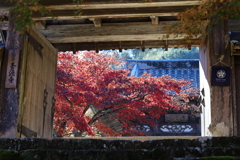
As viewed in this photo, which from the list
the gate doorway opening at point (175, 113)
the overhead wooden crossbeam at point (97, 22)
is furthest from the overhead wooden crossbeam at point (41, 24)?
the gate doorway opening at point (175, 113)

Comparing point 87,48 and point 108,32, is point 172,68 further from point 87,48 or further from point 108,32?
point 108,32

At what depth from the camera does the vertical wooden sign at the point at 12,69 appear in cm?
839

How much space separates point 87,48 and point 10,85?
3961 millimetres

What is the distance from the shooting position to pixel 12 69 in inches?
333

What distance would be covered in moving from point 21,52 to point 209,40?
15.4 ft

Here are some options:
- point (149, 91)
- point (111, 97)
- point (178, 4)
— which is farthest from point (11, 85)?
point (149, 91)

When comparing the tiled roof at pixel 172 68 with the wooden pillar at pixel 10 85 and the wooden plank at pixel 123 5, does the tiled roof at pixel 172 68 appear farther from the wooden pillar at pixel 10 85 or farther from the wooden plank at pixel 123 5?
the wooden pillar at pixel 10 85

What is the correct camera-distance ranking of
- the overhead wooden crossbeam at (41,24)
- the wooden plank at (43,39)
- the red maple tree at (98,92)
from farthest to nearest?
the red maple tree at (98,92)
the overhead wooden crossbeam at (41,24)
the wooden plank at (43,39)

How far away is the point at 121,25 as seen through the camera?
34.9 feet

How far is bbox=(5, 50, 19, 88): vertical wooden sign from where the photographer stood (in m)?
8.39

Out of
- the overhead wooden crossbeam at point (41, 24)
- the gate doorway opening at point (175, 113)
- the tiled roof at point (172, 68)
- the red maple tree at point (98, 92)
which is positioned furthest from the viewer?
the tiled roof at point (172, 68)

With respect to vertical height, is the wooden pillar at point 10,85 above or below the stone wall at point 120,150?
above

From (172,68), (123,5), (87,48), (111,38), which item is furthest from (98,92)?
(172,68)

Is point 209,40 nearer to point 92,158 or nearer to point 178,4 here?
point 178,4
